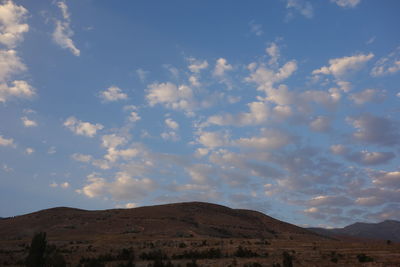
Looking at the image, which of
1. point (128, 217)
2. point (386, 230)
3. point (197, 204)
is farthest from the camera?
point (386, 230)

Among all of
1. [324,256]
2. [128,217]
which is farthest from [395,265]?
[128,217]

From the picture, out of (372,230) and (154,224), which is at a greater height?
(372,230)

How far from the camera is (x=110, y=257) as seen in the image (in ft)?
81.2

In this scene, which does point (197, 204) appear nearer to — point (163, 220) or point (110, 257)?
point (163, 220)

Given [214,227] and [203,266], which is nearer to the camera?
[203,266]

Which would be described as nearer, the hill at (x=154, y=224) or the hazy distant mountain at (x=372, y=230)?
the hill at (x=154, y=224)

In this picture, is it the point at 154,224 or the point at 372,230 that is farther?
the point at 372,230

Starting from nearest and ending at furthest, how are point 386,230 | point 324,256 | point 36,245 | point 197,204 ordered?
1. point 36,245
2. point 324,256
3. point 197,204
4. point 386,230

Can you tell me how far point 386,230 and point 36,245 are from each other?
165059 mm

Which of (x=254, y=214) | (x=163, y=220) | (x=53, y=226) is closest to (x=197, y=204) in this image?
(x=254, y=214)

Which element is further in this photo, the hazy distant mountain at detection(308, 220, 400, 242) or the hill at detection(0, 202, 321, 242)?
the hazy distant mountain at detection(308, 220, 400, 242)

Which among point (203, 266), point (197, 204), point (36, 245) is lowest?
point (203, 266)

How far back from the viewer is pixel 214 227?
62000 millimetres

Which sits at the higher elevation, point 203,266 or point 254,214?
point 254,214
